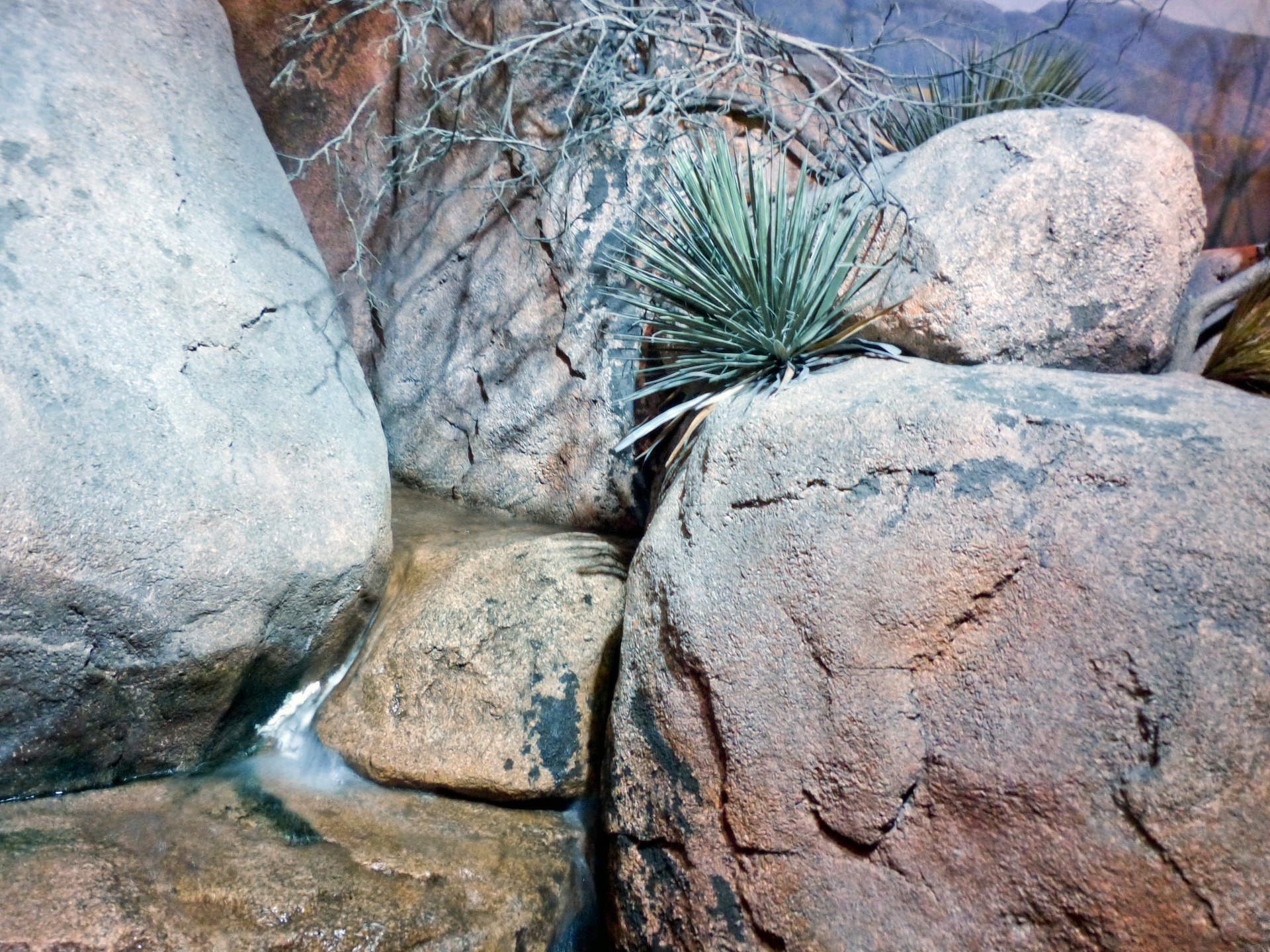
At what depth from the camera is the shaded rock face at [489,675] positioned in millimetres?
2652

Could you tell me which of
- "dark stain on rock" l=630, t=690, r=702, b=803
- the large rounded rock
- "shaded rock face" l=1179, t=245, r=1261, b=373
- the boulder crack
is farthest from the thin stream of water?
"shaded rock face" l=1179, t=245, r=1261, b=373

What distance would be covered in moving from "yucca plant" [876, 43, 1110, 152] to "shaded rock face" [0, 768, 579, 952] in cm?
342

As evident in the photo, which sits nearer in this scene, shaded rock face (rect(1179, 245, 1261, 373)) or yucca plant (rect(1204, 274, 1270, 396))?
yucca plant (rect(1204, 274, 1270, 396))

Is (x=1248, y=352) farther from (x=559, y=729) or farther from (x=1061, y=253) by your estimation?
(x=559, y=729)

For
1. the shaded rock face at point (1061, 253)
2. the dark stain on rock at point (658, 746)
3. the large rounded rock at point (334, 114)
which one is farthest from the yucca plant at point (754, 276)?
the large rounded rock at point (334, 114)

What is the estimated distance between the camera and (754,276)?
2744 mm

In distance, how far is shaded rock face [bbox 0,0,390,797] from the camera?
2.30m

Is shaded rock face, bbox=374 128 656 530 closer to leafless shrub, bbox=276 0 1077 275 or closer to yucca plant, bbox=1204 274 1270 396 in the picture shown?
leafless shrub, bbox=276 0 1077 275

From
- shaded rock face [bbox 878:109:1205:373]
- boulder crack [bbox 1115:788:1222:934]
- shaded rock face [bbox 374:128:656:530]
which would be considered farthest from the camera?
shaded rock face [bbox 374:128:656:530]

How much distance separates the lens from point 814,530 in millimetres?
2119

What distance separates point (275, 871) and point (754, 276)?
2.38 meters

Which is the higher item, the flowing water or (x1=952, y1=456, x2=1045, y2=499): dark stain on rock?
(x1=952, y1=456, x2=1045, y2=499): dark stain on rock

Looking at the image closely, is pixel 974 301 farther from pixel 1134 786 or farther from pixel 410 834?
pixel 410 834

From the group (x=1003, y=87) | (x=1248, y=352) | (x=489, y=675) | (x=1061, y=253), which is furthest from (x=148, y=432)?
(x=1003, y=87)
